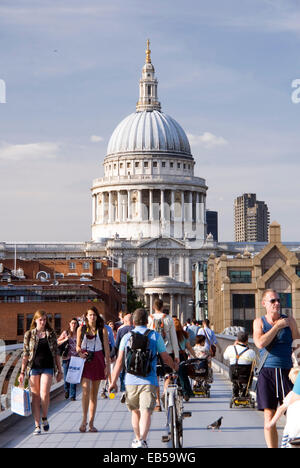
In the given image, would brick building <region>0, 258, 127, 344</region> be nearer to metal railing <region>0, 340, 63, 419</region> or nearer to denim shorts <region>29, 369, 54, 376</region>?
metal railing <region>0, 340, 63, 419</region>

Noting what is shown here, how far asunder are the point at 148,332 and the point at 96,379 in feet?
12.0

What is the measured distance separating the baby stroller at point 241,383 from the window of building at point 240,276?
132 feet

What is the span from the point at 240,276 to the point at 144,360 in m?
48.6

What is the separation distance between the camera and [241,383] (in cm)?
2112

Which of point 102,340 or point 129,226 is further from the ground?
point 129,226

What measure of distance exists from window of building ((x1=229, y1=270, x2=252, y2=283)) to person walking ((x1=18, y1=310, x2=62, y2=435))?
44.9 meters

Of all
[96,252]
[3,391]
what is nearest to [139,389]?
[3,391]

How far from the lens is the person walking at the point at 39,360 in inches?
671

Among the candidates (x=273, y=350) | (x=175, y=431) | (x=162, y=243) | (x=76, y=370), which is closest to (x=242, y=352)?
(x=76, y=370)

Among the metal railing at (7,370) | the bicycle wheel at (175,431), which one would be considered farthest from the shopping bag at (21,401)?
the bicycle wheel at (175,431)

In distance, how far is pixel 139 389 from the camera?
1428 centimetres

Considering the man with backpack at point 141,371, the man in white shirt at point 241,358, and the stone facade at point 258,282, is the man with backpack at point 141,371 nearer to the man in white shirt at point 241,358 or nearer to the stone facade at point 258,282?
the man in white shirt at point 241,358

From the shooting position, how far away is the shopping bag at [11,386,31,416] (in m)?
16.1
